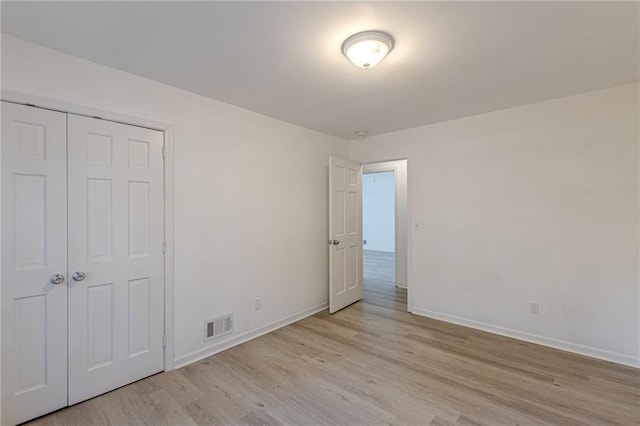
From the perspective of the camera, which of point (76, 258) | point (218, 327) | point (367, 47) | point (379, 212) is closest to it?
point (367, 47)

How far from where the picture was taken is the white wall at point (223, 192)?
2080mm

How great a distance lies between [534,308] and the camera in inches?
119

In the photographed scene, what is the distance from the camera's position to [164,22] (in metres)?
1.67

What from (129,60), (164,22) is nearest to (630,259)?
(164,22)

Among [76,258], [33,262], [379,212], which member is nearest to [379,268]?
[379,212]

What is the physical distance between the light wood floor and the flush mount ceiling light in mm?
2360

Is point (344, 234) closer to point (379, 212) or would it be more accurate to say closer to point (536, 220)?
point (536, 220)

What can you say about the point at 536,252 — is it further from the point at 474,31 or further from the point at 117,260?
the point at 117,260

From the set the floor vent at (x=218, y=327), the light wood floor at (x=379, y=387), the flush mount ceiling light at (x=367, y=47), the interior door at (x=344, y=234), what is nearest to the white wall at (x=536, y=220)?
the light wood floor at (x=379, y=387)

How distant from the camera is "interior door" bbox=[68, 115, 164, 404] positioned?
2.06m

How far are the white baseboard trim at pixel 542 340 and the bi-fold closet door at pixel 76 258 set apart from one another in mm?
3134

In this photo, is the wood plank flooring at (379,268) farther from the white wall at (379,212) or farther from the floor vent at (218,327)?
the floor vent at (218,327)

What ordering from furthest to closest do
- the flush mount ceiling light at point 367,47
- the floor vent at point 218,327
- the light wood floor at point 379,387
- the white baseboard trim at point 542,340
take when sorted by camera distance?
the floor vent at point 218,327 < the white baseboard trim at point 542,340 < the light wood floor at point 379,387 < the flush mount ceiling light at point 367,47

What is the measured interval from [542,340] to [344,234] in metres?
2.45
